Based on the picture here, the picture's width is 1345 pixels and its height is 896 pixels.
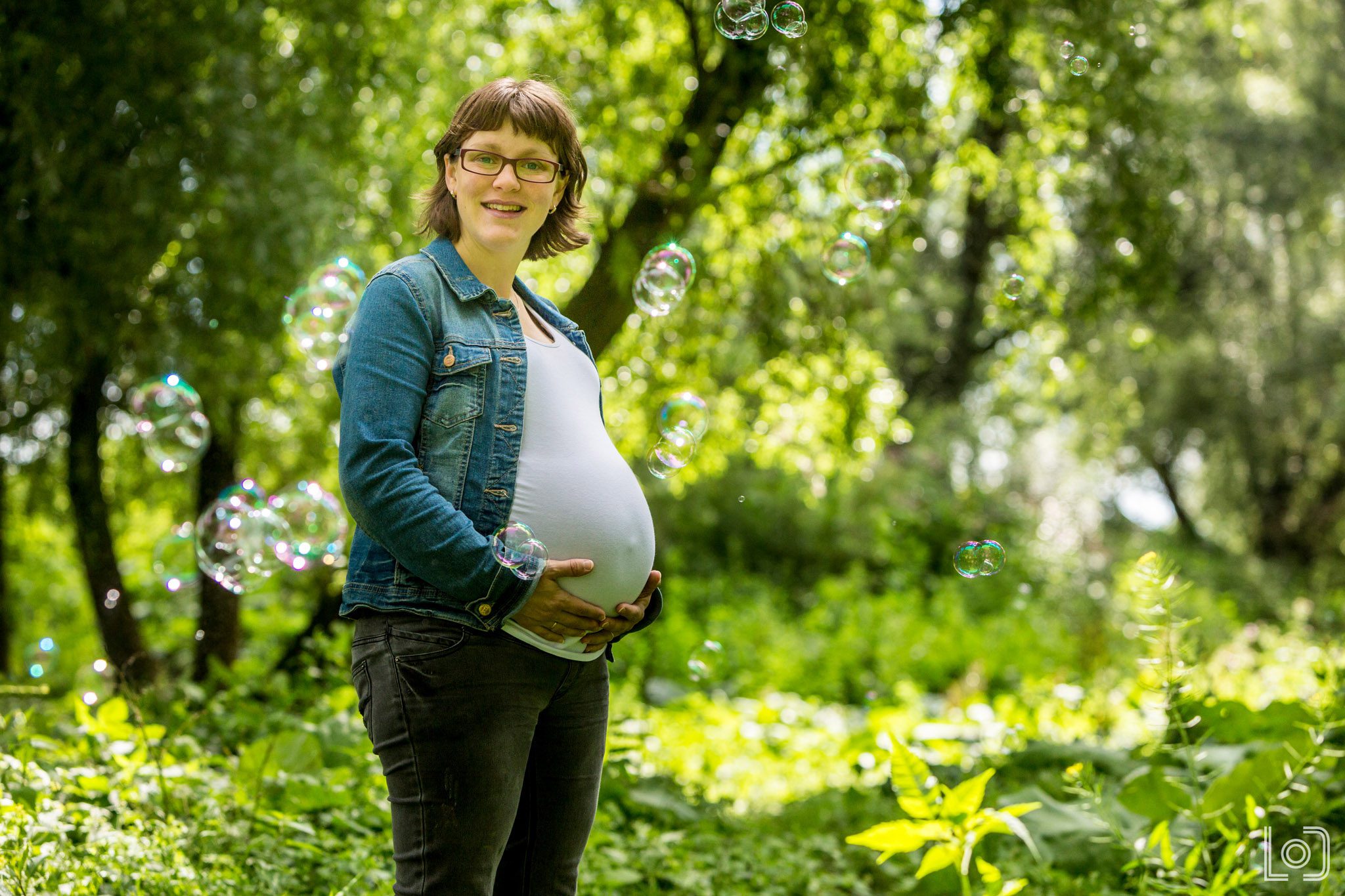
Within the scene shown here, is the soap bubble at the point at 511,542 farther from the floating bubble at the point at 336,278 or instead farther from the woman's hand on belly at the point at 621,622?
the floating bubble at the point at 336,278

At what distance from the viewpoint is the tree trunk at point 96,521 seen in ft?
16.5

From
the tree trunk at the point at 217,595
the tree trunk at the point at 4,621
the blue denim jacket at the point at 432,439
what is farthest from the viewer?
the tree trunk at the point at 4,621

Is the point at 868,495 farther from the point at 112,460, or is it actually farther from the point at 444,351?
the point at 444,351

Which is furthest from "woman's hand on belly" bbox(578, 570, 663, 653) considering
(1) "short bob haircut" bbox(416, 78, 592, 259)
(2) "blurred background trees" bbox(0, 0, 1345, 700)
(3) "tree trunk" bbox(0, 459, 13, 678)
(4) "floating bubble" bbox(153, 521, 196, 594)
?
(3) "tree trunk" bbox(0, 459, 13, 678)

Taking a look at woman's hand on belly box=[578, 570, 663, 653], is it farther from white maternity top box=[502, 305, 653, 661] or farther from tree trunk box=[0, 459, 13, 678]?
tree trunk box=[0, 459, 13, 678]

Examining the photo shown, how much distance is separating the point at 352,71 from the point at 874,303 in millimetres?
2966

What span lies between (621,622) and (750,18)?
2.19m

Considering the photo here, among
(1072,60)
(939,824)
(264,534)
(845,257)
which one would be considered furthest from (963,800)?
(1072,60)

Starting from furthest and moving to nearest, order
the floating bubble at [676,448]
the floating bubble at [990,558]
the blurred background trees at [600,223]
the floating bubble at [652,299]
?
the blurred background trees at [600,223] → the floating bubble at [652,299] → the floating bubble at [990,558] → the floating bubble at [676,448]

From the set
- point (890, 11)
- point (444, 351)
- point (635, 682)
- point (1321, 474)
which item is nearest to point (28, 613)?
point (635, 682)

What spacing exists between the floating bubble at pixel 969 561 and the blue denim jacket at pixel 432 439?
5.31 ft

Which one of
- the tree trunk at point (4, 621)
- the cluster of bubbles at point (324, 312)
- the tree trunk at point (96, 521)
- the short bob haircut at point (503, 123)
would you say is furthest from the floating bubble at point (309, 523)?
the tree trunk at point (4, 621)

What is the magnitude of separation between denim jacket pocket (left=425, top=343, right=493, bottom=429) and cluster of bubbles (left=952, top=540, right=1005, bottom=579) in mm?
1854

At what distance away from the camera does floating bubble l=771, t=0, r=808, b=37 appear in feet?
10.9
